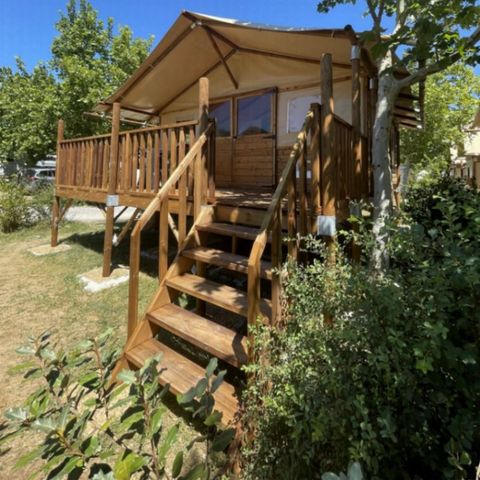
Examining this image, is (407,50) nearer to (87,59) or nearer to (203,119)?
(203,119)

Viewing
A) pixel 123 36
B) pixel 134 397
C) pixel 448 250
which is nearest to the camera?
pixel 134 397

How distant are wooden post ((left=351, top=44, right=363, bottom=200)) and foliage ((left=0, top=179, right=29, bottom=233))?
1105 cm

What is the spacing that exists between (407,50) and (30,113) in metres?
17.0

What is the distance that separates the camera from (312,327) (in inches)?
74.1

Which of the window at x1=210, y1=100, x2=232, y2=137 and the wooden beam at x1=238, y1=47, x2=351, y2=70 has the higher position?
the wooden beam at x1=238, y1=47, x2=351, y2=70

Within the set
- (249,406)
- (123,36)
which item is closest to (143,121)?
(249,406)

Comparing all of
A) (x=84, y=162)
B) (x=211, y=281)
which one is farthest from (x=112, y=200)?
(x=211, y=281)

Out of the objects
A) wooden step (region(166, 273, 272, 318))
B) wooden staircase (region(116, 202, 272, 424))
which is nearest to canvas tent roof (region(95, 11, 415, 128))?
wooden staircase (region(116, 202, 272, 424))

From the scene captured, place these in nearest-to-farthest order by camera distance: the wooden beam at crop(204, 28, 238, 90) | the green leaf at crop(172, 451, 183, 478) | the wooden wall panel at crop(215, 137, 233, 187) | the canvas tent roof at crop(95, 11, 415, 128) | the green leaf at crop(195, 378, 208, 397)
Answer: the green leaf at crop(172, 451, 183, 478), the green leaf at crop(195, 378, 208, 397), the canvas tent roof at crop(95, 11, 415, 128), the wooden beam at crop(204, 28, 238, 90), the wooden wall panel at crop(215, 137, 233, 187)

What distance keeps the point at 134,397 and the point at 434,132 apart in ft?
62.2

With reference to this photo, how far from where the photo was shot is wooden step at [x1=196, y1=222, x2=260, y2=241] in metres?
3.44

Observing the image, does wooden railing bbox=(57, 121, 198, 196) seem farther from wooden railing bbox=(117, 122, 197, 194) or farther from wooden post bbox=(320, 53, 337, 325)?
wooden post bbox=(320, 53, 337, 325)

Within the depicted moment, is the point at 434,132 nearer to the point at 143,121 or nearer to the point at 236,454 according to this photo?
the point at 143,121

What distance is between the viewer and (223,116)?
24.4 feet
